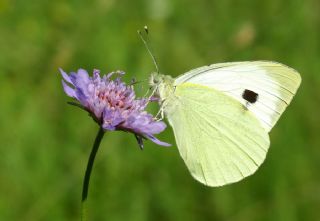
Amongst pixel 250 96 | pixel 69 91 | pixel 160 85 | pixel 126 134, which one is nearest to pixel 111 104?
pixel 69 91

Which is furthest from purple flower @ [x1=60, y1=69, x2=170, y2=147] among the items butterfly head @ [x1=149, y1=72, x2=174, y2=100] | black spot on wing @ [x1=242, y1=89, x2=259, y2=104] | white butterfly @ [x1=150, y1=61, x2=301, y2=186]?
black spot on wing @ [x1=242, y1=89, x2=259, y2=104]

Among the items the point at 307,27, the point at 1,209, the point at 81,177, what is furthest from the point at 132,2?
the point at 1,209

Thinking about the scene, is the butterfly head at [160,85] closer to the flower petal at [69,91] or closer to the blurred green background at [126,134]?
the flower petal at [69,91]

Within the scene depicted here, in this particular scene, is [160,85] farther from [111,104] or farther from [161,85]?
[111,104]

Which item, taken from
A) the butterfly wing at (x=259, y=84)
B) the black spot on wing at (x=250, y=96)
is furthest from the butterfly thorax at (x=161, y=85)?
the black spot on wing at (x=250, y=96)

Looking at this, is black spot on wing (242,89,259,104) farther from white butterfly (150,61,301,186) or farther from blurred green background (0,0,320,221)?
blurred green background (0,0,320,221)

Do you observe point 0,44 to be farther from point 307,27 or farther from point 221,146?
point 307,27
